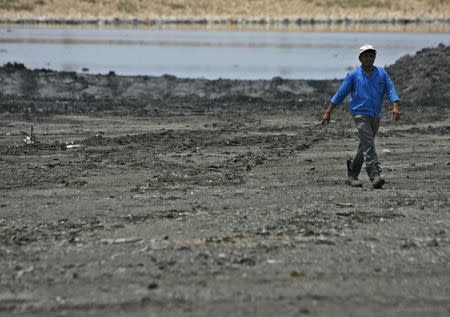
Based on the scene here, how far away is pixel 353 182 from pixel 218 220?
9.20 feet

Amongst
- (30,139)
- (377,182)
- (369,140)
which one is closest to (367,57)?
(369,140)

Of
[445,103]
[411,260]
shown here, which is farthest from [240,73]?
[411,260]

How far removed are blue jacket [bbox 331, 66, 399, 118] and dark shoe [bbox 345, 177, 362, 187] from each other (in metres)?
0.81

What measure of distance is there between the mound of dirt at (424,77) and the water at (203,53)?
13.6ft

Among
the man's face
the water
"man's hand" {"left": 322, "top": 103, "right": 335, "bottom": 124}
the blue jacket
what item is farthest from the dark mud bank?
the man's face

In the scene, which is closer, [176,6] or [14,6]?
[14,6]

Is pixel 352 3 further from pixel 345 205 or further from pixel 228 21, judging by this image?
pixel 345 205

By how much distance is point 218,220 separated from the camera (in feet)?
28.5

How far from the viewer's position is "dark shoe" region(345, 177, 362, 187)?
10906 mm

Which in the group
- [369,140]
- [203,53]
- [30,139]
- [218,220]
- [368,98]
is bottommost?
[203,53]

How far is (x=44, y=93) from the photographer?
24453 millimetres

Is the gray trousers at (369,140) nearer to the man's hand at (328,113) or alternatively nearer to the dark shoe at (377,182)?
the dark shoe at (377,182)

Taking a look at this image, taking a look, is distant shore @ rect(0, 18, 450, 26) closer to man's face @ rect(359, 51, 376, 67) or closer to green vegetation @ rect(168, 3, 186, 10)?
green vegetation @ rect(168, 3, 186, 10)

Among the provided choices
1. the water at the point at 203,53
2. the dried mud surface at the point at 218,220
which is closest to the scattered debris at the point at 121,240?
the dried mud surface at the point at 218,220
